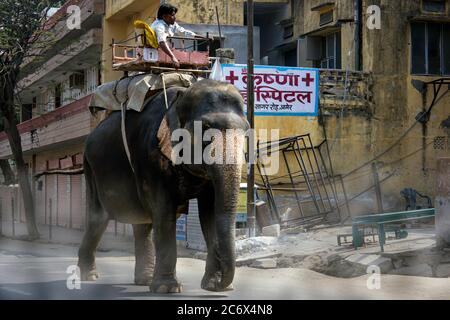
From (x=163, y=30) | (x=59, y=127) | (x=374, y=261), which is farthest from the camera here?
(x=59, y=127)

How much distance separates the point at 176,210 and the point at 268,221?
29.3 feet

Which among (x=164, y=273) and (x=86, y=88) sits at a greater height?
(x=86, y=88)

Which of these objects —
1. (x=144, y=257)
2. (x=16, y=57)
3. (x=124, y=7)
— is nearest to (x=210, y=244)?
(x=144, y=257)

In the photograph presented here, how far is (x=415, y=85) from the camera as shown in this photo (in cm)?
1944

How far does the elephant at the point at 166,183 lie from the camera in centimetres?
729

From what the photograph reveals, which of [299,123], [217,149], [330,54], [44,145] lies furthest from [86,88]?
[217,149]

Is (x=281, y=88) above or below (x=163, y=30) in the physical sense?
above

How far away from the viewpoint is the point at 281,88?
17891 mm

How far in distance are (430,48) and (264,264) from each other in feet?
30.6

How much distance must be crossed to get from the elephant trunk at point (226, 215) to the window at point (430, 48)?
13301 millimetres

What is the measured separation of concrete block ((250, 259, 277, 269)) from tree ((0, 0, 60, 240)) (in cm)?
1121

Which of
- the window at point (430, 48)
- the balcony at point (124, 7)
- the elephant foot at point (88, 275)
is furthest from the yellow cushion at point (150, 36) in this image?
the balcony at point (124, 7)

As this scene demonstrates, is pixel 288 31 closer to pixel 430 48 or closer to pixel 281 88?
pixel 430 48

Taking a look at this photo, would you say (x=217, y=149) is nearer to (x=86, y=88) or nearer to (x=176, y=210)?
(x=176, y=210)
